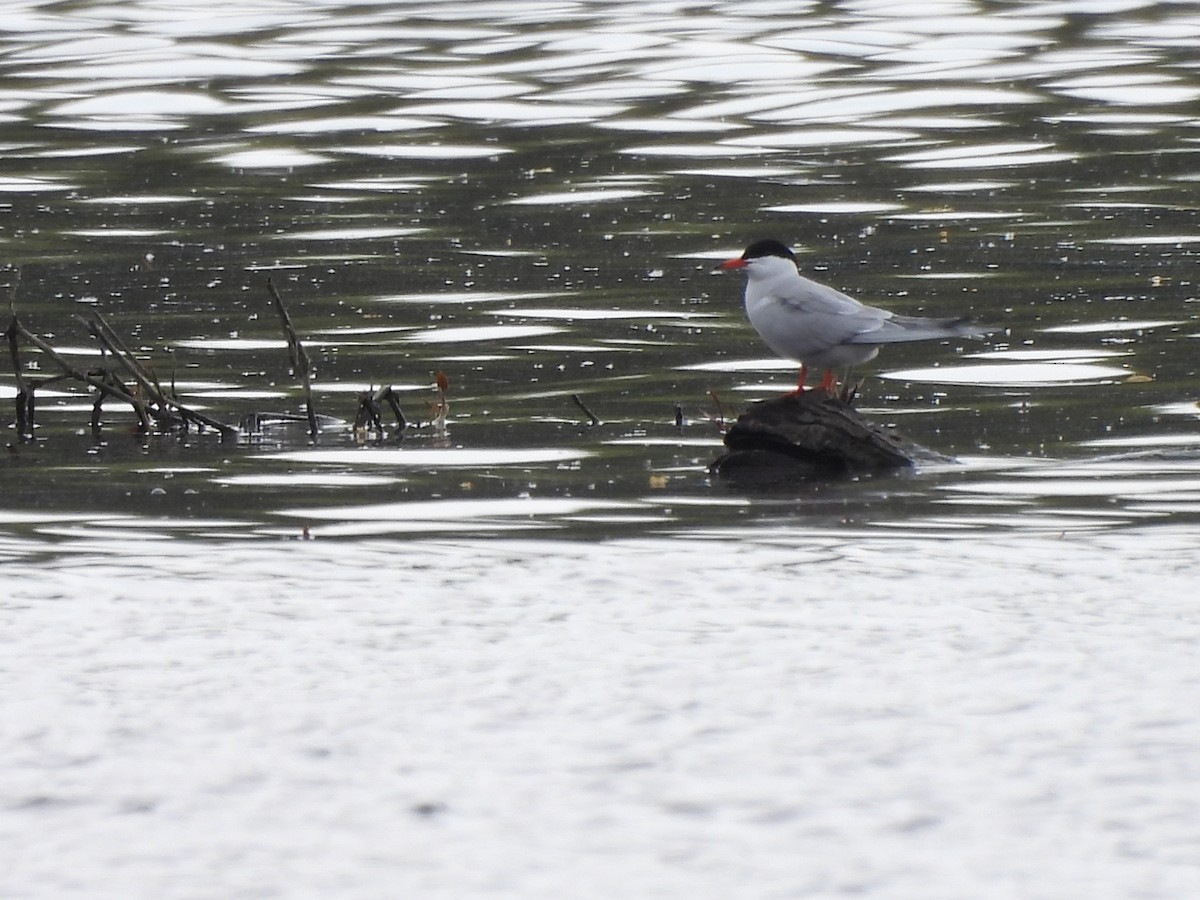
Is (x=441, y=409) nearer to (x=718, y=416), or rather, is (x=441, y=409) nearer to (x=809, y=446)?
(x=718, y=416)

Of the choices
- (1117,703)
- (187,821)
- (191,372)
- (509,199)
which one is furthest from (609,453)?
(509,199)

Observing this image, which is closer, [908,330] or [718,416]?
[908,330]

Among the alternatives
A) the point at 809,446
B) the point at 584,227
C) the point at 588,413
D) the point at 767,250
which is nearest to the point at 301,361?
the point at 588,413

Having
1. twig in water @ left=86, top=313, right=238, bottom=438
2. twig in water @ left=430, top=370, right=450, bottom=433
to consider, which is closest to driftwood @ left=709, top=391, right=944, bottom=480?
twig in water @ left=430, top=370, right=450, bottom=433

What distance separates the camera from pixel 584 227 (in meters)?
17.9

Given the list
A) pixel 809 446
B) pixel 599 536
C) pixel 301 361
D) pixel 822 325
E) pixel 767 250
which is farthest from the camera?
pixel 301 361

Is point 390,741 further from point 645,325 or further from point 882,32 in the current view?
point 882,32

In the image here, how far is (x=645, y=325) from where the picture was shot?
1408 centimetres

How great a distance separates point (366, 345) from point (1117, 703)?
25.6 ft

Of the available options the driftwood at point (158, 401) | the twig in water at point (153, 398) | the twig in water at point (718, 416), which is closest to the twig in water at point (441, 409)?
the driftwood at point (158, 401)

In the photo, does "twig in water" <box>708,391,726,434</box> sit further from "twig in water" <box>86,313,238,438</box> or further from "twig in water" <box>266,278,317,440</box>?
"twig in water" <box>86,313,238,438</box>

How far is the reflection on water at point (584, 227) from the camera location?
1055 centimetres

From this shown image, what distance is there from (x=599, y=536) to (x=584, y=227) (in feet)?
30.8

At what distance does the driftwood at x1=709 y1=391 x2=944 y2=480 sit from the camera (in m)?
9.86
